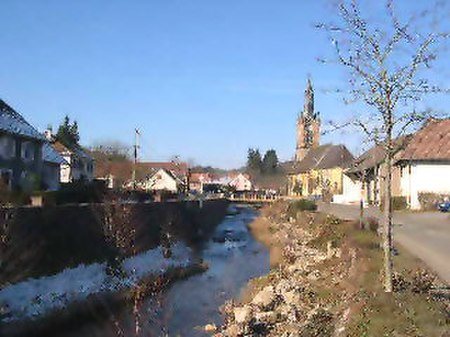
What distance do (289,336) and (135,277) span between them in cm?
1285

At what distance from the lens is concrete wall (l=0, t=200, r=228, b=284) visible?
19.6 m

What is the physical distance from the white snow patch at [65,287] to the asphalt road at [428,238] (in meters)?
10.2

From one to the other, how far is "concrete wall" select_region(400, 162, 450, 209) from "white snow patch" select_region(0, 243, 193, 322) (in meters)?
21.9

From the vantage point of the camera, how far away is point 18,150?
1564 inches

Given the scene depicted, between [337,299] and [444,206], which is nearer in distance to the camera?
[337,299]

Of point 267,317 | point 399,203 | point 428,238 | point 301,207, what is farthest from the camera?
point 301,207

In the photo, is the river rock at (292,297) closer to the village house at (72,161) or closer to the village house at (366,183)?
the village house at (366,183)

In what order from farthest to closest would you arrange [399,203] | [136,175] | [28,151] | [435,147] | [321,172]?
[321,172]
[136,175]
[435,147]
[399,203]
[28,151]

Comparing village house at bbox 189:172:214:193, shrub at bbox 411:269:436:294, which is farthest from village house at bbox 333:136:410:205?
village house at bbox 189:172:214:193

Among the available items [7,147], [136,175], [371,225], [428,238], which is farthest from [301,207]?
[136,175]

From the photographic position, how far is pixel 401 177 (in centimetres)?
4684

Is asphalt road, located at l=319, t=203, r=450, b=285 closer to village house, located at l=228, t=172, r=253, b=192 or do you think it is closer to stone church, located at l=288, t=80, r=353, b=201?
stone church, located at l=288, t=80, r=353, b=201

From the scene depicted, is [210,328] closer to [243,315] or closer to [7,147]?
[243,315]

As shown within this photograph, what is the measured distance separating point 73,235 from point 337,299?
12.8 m
